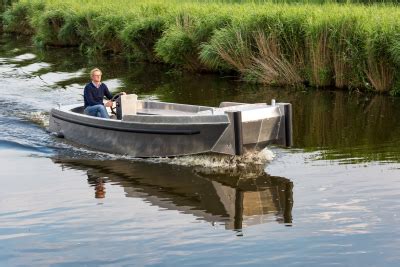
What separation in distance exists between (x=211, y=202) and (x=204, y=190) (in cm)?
62

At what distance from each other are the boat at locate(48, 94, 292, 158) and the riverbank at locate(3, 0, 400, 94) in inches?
269

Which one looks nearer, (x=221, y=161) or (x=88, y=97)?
(x=221, y=161)

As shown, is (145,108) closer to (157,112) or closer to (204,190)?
(157,112)

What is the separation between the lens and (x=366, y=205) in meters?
10.4

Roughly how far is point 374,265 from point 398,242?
0.79 m

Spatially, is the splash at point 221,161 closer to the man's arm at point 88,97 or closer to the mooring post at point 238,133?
the mooring post at point 238,133

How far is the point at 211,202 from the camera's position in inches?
436

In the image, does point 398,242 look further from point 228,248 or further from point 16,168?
point 16,168

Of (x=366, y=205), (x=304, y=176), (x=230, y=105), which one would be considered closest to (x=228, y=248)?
(x=366, y=205)

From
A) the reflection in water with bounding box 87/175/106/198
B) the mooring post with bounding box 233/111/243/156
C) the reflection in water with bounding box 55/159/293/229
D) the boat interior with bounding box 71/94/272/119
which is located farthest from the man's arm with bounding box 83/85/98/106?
the mooring post with bounding box 233/111/243/156

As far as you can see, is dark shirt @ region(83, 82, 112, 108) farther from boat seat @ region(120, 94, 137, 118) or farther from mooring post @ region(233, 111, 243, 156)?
mooring post @ region(233, 111, 243, 156)

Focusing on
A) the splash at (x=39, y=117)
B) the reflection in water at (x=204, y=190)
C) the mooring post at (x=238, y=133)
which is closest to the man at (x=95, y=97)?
the reflection in water at (x=204, y=190)

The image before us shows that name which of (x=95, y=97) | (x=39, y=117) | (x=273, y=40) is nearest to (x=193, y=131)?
(x=95, y=97)

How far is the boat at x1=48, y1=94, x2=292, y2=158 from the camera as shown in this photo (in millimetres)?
12414
